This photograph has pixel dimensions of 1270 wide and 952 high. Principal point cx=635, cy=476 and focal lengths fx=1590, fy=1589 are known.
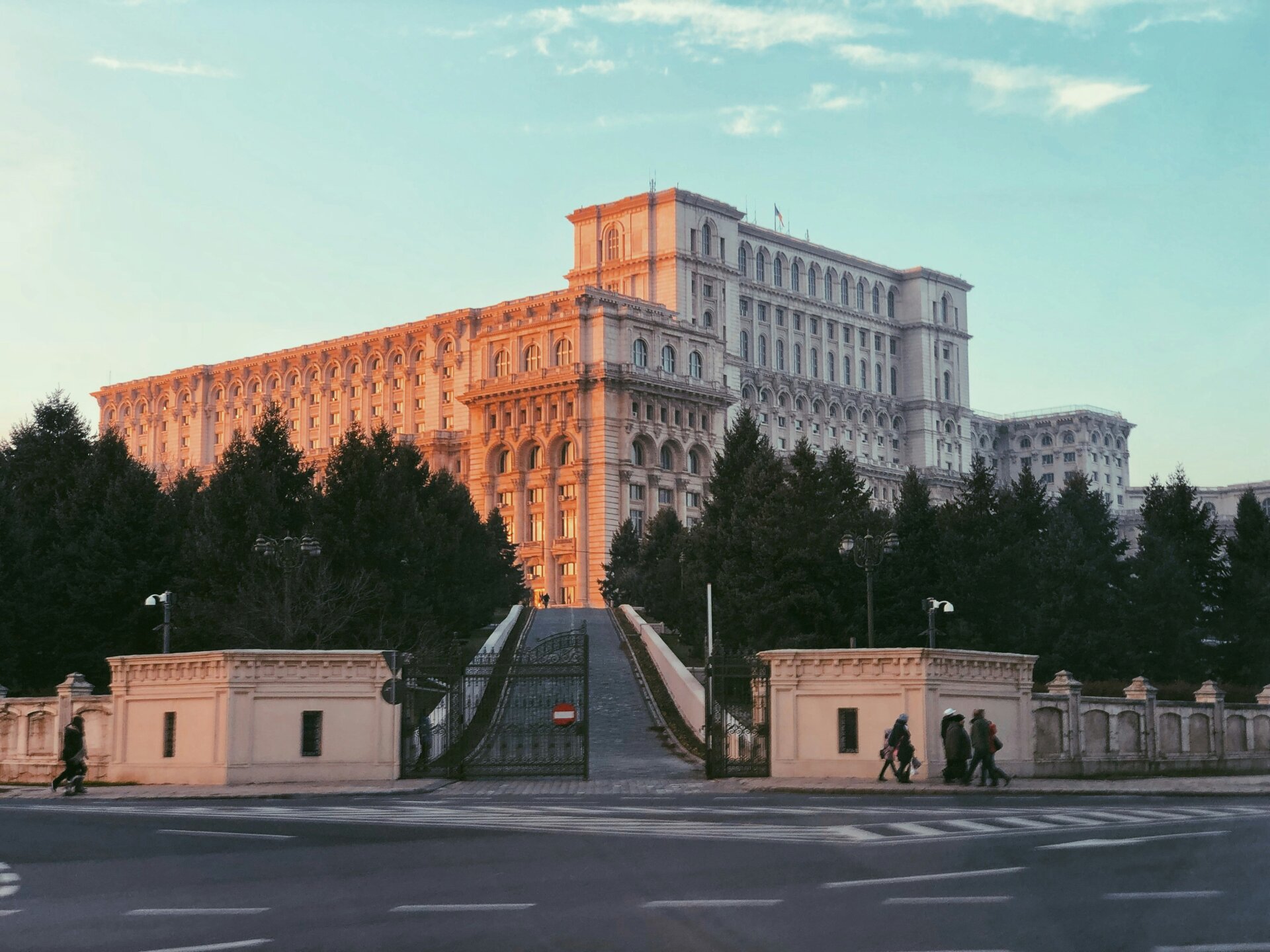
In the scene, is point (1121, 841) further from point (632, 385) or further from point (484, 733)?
point (632, 385)

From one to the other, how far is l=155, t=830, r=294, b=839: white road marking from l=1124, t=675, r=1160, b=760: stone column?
75.5ft

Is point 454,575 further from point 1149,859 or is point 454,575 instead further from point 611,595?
point 1149,859

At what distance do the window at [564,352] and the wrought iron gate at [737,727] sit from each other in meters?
78.7

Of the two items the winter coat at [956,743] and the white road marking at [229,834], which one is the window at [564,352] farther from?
the white road marking at [229,834]

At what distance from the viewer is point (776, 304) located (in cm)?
14162

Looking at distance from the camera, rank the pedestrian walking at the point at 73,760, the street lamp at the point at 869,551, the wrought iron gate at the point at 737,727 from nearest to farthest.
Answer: the pedestrian walking at the point at 73,760 → the wrought iron gate at the point at 737,727 → the street lamp at the point at 869,551

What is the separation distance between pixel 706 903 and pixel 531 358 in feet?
340

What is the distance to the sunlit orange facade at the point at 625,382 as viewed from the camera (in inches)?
4373

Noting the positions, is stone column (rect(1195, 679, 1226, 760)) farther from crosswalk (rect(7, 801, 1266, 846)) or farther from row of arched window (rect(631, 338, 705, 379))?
row of arched window (rect(631, 338, 705, 379))

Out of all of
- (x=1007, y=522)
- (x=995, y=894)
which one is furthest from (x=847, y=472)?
(x=995, y=894)

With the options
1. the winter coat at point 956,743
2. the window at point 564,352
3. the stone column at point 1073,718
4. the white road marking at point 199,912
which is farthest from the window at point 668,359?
the white road marking at point 199,912

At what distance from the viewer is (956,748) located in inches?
1179

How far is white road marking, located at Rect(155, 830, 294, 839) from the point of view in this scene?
19.9m

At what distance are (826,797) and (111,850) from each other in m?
13.2
